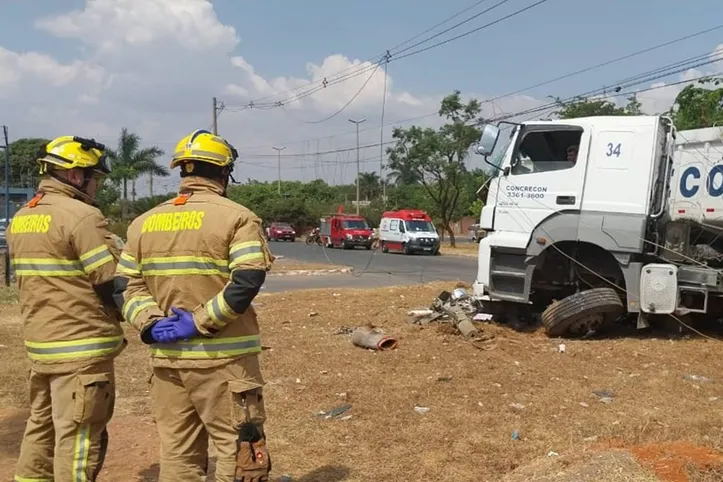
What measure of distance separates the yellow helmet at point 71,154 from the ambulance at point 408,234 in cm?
2814

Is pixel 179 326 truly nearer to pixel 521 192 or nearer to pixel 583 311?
pixel 583 311

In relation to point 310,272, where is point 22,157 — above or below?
above

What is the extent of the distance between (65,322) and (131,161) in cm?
4505

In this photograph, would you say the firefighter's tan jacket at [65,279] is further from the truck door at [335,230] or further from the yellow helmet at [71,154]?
the truck door at [335,230]

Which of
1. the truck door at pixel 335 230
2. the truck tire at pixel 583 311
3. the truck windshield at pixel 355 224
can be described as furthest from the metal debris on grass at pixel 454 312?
the truck door at pixel 335 230

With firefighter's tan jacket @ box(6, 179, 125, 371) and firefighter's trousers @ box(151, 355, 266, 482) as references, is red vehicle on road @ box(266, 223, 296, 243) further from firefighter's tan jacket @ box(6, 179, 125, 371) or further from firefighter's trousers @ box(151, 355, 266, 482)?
firefighter's trousers @ box(151, 355, 266, 482)

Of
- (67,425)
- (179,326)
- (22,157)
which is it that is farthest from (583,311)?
(22,157)

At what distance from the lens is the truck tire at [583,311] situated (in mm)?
7777

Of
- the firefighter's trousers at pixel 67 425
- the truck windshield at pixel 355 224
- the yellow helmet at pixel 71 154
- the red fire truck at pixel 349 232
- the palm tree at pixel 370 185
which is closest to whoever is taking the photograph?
the firefighter's trousers at pixel 67 425

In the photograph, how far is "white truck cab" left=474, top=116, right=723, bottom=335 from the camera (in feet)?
25.4

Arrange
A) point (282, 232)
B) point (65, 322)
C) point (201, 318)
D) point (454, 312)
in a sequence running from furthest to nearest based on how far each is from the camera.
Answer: point (282, 232)
point (454, 312)
point (65, 322)
point (201, 318)

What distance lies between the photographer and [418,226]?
32.5 meters

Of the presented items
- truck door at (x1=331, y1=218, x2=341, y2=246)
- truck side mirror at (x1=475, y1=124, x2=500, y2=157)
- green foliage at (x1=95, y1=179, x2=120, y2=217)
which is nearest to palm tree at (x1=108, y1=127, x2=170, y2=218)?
green foliage at (x1=95, y1=179, x2=120, y2=217)

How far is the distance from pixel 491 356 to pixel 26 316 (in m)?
4.95
